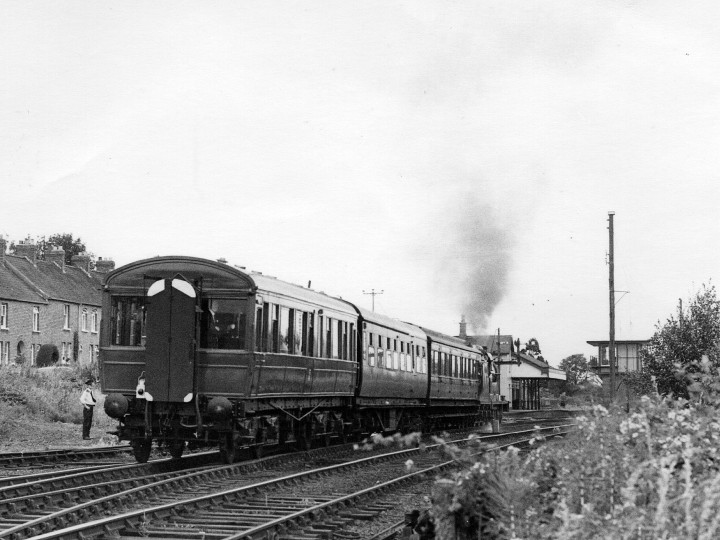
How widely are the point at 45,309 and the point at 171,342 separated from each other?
4567 cm

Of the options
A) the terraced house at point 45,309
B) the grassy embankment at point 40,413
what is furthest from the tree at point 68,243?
the grassy embankment at point 40,413

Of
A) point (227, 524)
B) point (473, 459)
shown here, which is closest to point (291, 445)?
point (227, 524)

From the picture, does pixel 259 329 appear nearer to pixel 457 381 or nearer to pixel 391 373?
pixel 391 373

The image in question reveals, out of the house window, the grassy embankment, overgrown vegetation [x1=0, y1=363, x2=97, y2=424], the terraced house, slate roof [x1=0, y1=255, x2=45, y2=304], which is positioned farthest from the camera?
the house window

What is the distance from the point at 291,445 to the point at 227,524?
10.3 metres

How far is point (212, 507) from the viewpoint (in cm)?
1182

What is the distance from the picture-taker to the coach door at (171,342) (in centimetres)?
1550

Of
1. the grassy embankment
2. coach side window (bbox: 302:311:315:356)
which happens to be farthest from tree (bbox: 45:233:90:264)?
coach side window (bbox: 302:311:315:356)

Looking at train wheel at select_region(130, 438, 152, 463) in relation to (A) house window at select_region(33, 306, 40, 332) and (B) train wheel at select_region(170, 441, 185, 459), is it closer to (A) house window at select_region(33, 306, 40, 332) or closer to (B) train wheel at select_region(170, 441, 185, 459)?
(B) train wheel at select_region(170, 441, 185, 459)

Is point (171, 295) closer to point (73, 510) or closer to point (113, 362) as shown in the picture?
point (113, 362)

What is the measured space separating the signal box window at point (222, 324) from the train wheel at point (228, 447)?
149 cm

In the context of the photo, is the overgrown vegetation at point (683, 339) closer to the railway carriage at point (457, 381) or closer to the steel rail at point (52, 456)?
the railway carriage at point (457, 381)

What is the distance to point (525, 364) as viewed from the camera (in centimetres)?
7588

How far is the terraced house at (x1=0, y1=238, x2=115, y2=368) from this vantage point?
54.5 meters
